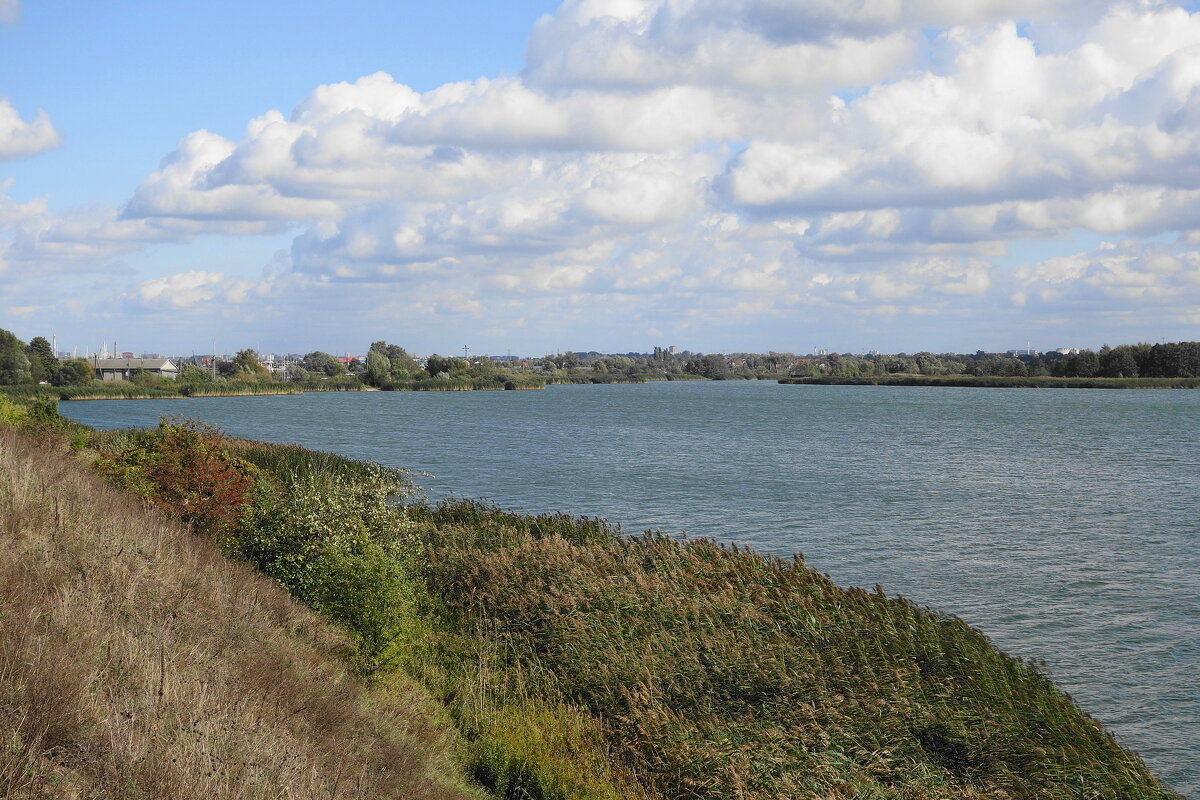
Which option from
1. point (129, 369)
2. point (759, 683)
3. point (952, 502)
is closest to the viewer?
point (759, 683)

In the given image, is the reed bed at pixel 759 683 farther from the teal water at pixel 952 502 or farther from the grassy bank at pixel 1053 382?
the grassy bank at pixel 1053 382

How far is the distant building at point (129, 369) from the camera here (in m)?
169

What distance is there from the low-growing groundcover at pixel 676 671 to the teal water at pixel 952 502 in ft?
8.20

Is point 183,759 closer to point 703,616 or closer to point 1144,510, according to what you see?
point 703,616

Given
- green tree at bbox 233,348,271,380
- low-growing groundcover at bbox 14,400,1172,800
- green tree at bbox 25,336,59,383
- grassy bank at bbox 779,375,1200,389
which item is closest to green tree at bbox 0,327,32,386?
green tree at bbox 25,336,59,383

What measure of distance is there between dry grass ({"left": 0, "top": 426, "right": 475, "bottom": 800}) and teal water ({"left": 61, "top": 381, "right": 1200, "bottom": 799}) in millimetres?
11007

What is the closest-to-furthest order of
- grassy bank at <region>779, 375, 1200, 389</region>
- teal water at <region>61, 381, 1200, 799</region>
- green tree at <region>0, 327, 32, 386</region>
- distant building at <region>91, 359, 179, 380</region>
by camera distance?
1. teal water at <region>61, 381, 1200, 799</region>
2. green tree at <region>0, 327, 32, 386</region>
3. grassy bank at <region>779, 375, 1200, 389</region>
4. distant building at <region>91, 359, 179, 380</region>

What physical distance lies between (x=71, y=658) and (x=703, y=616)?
10.8 metres

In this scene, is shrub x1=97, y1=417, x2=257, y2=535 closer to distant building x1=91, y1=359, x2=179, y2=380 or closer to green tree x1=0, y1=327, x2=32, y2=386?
green tree x1=0, y1=327, x2=32, y2=386

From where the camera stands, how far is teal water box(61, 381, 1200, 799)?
18281 millimetres

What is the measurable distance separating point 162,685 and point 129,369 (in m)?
183

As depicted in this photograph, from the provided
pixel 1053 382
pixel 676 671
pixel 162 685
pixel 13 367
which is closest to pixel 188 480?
pixel 676 671

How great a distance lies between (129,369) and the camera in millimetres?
170750

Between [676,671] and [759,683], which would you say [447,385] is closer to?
[676,671]
